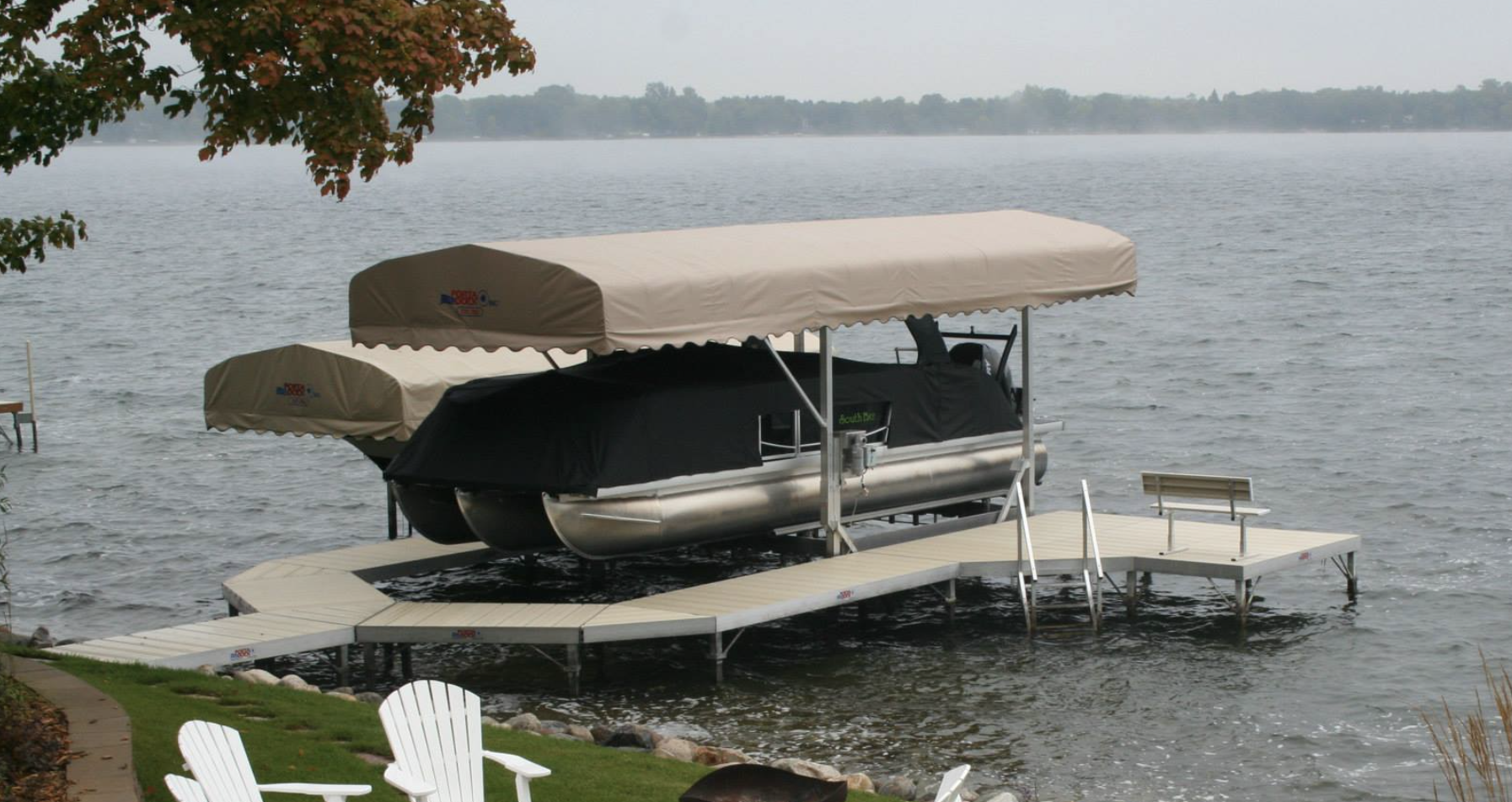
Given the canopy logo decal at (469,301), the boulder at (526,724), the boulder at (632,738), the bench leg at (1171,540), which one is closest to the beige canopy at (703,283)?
the canopy logo decal at (469,301)

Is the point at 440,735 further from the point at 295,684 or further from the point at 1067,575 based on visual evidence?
the point at 1067,575

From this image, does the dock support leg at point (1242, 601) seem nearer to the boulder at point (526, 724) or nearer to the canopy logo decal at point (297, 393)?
the boulder at point (526, 724)

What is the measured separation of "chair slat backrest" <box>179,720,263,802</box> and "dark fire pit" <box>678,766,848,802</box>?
1969mm

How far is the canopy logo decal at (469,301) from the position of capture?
1605 cm

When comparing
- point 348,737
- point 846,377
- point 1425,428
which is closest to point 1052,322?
point 1425,428

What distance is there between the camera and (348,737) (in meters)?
12.2

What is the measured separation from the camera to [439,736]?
959 cm

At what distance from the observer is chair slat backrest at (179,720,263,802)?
8.09 metres

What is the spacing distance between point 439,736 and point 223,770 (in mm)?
1500

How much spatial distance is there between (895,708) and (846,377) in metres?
4.22

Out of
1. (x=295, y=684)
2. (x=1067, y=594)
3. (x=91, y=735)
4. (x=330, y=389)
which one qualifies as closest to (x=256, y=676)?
(x=295, y=684)

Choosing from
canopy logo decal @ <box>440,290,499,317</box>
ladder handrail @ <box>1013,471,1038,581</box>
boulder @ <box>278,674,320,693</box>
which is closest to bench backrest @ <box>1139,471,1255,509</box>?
ladder handrail @ <box>1013,471,1038,581</box>

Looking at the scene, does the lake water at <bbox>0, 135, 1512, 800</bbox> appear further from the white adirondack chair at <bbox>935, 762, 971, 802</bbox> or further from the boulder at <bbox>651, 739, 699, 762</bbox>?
the white adirondack chair at <bbox>935, 762, 971, 802</bbox>

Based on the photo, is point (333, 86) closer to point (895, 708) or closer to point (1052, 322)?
point (895, 708)
